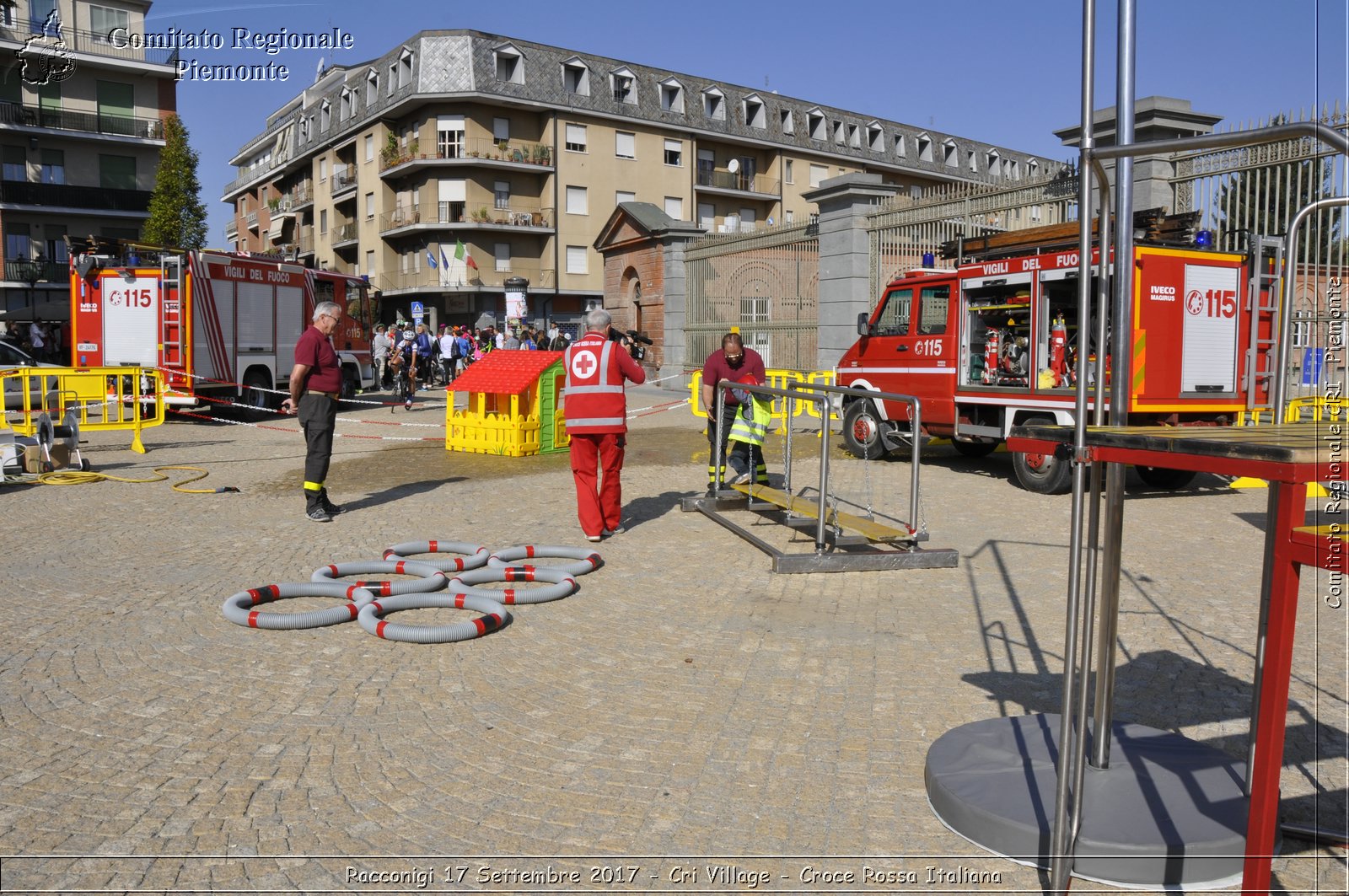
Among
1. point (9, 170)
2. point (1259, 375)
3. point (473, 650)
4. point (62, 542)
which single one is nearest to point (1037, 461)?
point (1259, 375)

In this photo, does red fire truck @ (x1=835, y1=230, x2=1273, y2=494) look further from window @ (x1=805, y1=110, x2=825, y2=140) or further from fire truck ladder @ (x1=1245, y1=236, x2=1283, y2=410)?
window @ (x1=805, y1=110, x2=825, y2=140)

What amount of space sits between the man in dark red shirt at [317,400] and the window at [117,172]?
150ft

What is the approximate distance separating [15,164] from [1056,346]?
49.9 metres

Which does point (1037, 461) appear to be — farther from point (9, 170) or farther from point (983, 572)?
point (9, 170)

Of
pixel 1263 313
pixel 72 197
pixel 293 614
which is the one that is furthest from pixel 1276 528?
Answer: pixel 72 197

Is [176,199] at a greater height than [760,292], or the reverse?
[176,199]

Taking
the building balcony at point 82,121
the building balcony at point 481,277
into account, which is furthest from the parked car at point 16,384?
the building balcony at point 82,121

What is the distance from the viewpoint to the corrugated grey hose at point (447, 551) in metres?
7.65

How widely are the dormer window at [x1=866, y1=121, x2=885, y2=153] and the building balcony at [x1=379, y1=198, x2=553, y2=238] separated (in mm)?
21595

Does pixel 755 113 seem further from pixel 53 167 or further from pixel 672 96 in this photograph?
pixel 53 167

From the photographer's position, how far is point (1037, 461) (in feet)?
37.9

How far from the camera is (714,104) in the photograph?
56.3 metres

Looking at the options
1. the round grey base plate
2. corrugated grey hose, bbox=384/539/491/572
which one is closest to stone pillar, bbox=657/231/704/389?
corrugated grey hose, bbox=384/539/491/572

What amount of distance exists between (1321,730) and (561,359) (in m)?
11.8
